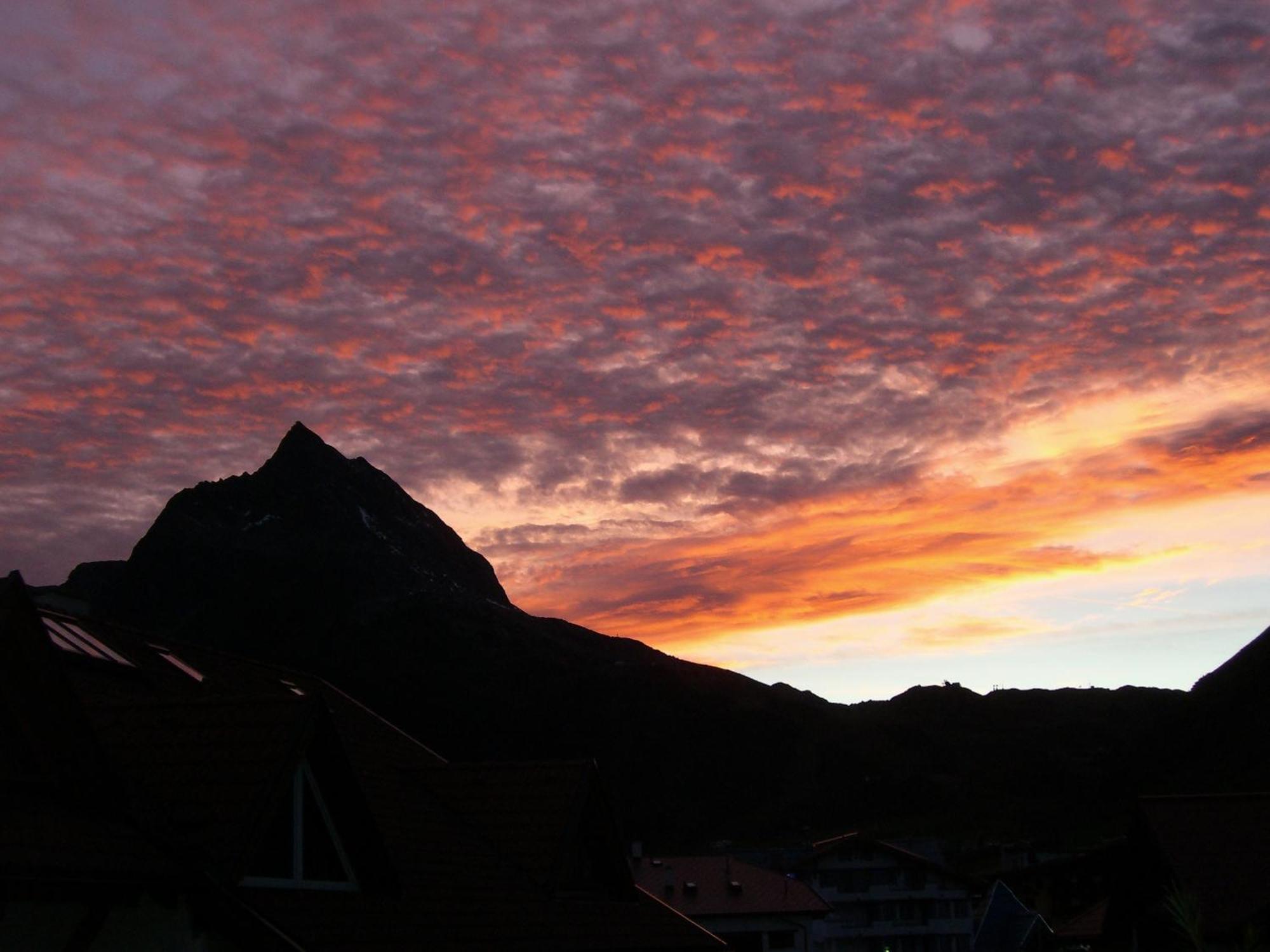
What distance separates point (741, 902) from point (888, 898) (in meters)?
30.4

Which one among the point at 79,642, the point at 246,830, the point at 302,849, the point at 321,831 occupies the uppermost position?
the point at 79,642

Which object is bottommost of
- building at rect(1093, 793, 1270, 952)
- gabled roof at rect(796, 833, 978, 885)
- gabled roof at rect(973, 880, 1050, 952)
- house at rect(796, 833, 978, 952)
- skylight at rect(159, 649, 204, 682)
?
house at rect(796, 833, 978, 952)

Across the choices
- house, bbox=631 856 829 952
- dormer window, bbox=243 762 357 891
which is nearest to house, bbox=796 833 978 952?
house, bbox=631 856 829 952

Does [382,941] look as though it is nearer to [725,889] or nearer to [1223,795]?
[1223,795]

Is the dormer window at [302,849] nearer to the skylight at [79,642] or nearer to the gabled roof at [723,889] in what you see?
the skylight at [79,642]

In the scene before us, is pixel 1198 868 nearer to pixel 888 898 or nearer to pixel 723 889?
pixel 723 889

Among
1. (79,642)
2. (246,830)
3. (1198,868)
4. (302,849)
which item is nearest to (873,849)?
(1198,868)

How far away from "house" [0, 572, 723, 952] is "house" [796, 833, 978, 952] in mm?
81461

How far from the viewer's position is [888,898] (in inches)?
3846

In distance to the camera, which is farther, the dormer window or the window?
the window

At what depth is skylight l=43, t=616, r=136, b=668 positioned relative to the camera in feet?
56.5

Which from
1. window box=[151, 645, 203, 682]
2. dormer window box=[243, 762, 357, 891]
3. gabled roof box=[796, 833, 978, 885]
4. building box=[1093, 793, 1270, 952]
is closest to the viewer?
dormer window box=[243, 762, 357, 891]

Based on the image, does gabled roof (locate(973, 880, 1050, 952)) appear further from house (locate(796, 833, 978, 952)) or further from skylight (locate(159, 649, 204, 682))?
house (locate(796, 833, 978, 952))

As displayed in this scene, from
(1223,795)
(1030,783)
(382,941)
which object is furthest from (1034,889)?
(1030,783)
